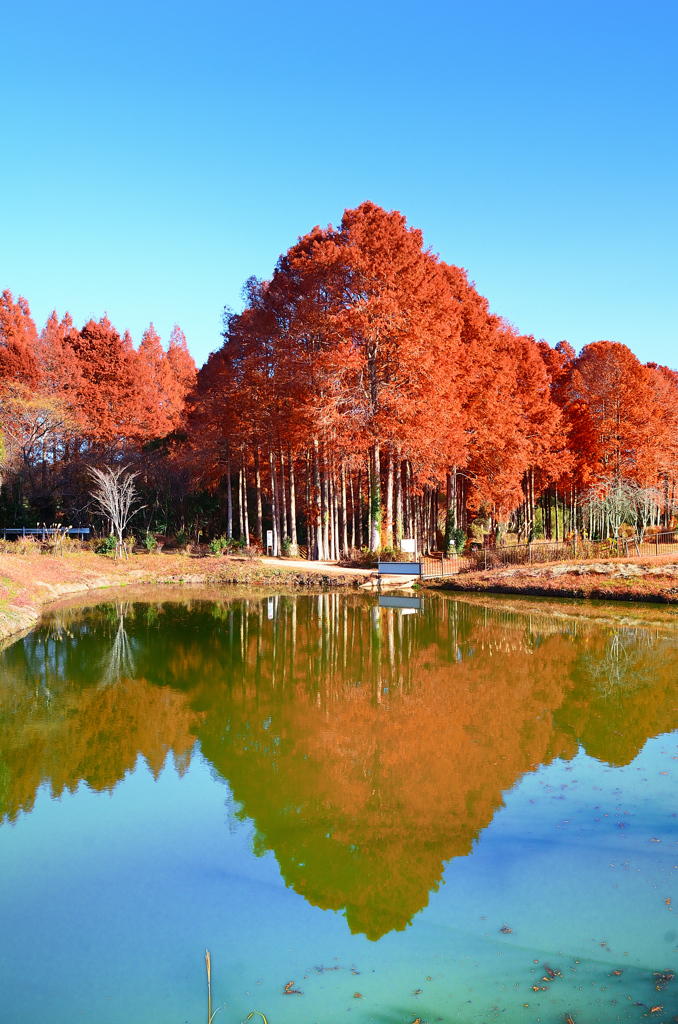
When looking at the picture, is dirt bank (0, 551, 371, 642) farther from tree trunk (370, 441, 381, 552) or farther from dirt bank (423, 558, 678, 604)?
dirt bank (423, 558, 678, 604)

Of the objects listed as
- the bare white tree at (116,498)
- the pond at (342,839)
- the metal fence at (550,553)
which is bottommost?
the pond at (342,839)

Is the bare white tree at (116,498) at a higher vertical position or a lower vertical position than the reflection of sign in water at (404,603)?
higher

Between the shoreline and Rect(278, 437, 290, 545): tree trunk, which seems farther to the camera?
Rect(278, 437, 290, 545): tree trunk

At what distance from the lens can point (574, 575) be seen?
23.2 meters

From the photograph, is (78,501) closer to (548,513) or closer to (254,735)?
(548,513)

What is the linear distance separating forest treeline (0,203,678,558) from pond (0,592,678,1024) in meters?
14.2

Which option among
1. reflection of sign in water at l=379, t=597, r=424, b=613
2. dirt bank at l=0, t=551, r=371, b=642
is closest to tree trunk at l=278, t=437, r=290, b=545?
dirt bank at l=0, t=551, r=371, b=642

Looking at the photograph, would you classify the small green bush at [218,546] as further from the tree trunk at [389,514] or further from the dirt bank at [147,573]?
the tree trunk at [389,514]

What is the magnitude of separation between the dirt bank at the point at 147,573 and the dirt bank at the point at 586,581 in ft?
14.7

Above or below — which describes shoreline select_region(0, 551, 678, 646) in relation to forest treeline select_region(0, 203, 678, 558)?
below

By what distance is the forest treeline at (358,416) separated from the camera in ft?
86.2

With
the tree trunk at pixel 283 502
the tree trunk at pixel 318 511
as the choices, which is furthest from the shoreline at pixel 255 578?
the tree trunk at pixel 283 502

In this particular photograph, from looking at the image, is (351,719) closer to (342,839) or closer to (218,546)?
(342,839)

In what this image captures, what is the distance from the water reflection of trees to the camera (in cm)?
683
